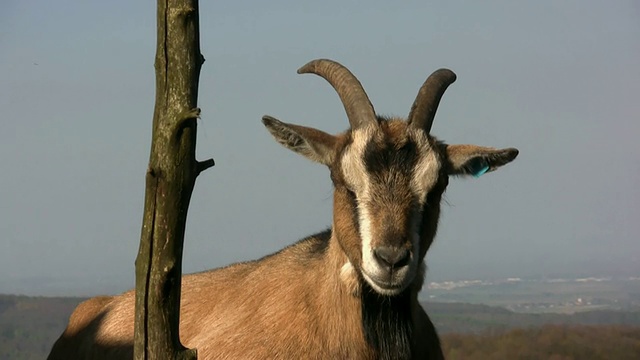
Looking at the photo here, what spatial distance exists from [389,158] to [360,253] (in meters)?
0.82

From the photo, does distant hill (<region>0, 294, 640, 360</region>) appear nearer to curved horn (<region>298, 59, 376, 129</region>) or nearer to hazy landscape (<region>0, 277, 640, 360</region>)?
hazy landscape (<region>0, 277, 640, 360</region>)

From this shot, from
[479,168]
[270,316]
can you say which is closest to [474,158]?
[479,168]

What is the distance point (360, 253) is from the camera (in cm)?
916

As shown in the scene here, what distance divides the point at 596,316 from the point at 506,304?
913 centimetres

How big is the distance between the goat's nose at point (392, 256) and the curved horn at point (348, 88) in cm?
152

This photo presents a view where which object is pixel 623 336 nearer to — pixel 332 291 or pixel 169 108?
pixel 332 291

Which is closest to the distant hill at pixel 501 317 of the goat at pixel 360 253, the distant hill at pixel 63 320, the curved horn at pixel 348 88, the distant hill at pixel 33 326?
the distant hill at pixel 63 320

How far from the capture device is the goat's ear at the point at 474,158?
9.93 meters

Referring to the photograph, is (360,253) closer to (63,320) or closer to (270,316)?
(270,316)

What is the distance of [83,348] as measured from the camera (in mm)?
13070

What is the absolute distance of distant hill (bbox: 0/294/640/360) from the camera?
3016 centimetres

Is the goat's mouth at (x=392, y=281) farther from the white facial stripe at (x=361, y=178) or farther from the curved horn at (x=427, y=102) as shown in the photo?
the curved horn at (x=427, y=102)

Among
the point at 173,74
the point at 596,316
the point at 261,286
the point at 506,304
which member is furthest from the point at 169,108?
the point at 506,304

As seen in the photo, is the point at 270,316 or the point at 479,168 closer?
the point at 479,168
